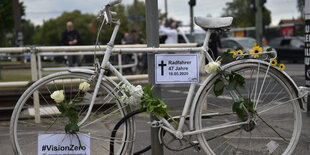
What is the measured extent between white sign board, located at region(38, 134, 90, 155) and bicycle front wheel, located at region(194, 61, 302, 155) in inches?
35.8

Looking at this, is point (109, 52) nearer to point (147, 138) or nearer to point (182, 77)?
point (182, 77)

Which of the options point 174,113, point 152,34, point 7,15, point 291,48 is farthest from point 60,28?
point 152,34

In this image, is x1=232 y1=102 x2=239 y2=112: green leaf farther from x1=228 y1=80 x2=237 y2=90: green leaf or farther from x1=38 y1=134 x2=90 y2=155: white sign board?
x1=38 y1=134 x2=90 y2=155: white sign board

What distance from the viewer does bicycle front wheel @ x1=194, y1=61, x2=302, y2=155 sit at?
3.39 meters

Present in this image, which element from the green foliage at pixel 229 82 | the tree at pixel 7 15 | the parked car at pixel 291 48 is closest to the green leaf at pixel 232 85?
the green foliage at pixel 229 82

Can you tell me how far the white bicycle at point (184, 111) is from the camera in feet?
10.9

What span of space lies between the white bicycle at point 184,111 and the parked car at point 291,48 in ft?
63.5

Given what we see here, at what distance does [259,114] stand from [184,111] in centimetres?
64

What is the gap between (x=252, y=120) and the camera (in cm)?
345

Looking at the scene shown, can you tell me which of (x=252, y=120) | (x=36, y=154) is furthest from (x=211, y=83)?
(x=36, y=154)

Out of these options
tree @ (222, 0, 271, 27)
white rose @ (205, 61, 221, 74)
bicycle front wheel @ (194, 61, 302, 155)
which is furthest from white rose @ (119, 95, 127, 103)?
tree @ (222, 0, 271, 27)

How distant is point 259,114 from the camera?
3.50m

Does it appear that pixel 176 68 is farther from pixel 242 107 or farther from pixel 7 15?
pixel 7 15

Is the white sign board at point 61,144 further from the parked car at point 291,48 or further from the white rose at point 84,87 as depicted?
the parked car at point 291,48
